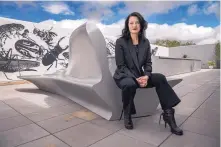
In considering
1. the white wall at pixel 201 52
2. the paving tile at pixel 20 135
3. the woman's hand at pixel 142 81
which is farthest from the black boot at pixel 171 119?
the white wall at pixel 201 52

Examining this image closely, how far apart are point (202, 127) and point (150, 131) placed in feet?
1.82

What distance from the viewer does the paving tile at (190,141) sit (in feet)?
4.55

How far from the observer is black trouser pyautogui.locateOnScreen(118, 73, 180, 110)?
164 centimetres

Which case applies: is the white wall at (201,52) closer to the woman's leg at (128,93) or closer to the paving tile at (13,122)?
the woman's leg at (128,93)

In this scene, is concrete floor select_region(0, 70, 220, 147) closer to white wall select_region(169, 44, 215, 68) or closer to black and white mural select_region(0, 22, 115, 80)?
black and white mural select_region(0, 22, 115, 80)

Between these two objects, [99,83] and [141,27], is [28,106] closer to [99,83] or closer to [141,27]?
[99,83]

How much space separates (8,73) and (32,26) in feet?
7.25

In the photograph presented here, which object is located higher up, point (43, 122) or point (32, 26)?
point (32, 26)

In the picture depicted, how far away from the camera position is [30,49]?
701 cm

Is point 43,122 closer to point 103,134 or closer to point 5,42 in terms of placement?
point 103,134

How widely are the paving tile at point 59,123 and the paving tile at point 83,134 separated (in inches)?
3.9

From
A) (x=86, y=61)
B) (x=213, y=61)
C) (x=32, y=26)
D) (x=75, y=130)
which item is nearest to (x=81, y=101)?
(x=86, y=61)

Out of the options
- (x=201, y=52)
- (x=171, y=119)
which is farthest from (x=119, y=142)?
(x=201, y=52)

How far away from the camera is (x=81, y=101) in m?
2.65
